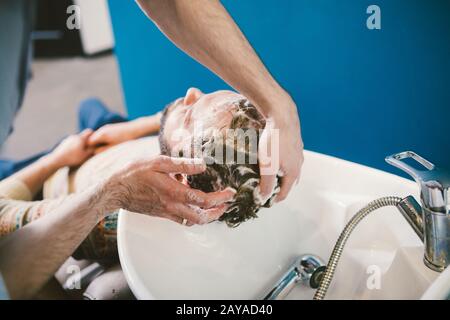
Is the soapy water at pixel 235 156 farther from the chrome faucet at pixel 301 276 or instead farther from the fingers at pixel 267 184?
the chrome faucet at pixel 301 276

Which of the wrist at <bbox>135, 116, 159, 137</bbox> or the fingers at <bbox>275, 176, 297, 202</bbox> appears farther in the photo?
the wrist at <bbox>135, 116, 159, 137</bbox>

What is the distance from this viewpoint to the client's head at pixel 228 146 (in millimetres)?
770

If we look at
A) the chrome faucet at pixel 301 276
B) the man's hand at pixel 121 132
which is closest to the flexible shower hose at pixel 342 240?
the chrome faucet at pixel 301 276

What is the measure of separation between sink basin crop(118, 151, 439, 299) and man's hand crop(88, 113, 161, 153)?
0.54 m

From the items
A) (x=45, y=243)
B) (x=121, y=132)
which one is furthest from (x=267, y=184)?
(x=121, y=132)

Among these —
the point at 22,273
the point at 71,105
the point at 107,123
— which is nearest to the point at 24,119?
the point at 71,105

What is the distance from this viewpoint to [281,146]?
74 centimetres

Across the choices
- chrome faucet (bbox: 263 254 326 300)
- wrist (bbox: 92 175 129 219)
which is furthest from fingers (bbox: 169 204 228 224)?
chrome faucet (bbox: 263 254 326 300)

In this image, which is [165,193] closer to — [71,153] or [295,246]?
[295,246]

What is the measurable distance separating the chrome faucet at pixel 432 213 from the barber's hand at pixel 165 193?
315mm

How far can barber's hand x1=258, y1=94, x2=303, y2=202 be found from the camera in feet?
2.40

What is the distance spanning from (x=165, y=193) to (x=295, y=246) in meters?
0.34

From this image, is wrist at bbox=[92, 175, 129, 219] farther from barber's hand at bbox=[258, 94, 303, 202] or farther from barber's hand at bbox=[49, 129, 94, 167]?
barber's hand at bbox=[49, 129, 94, 167]
